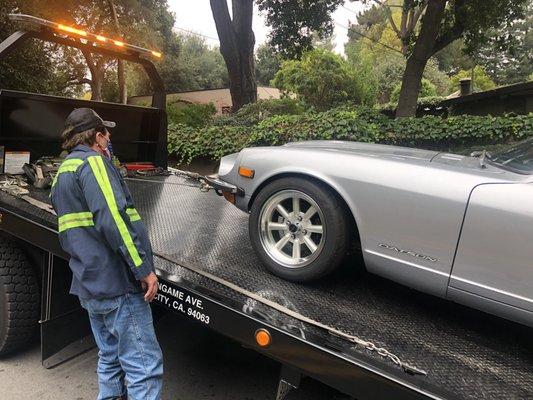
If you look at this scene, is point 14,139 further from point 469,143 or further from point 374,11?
point 374,11

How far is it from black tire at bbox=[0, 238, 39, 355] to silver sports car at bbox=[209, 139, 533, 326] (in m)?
1.62

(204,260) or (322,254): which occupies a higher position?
(322,254)

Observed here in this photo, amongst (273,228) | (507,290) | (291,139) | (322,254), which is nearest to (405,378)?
(507,290)

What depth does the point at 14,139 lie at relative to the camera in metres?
4.24

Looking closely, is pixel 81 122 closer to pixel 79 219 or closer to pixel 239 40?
→ pixel 79 219

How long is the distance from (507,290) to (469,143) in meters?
7.00

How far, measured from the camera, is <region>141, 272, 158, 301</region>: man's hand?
2240 millimetres

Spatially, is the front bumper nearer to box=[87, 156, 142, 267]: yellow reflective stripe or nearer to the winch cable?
the winch cable

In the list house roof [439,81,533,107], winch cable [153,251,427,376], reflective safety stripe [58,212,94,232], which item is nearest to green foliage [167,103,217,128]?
winch cable [153,251,427,376]

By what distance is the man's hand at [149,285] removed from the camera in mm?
2240

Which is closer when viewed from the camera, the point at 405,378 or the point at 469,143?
the point at 405,378

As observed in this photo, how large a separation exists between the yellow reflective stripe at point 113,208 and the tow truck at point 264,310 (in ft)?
1.17

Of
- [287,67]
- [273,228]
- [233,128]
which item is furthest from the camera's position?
[287,67]

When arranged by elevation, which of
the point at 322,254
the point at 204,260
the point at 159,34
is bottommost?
the point at 204,260
